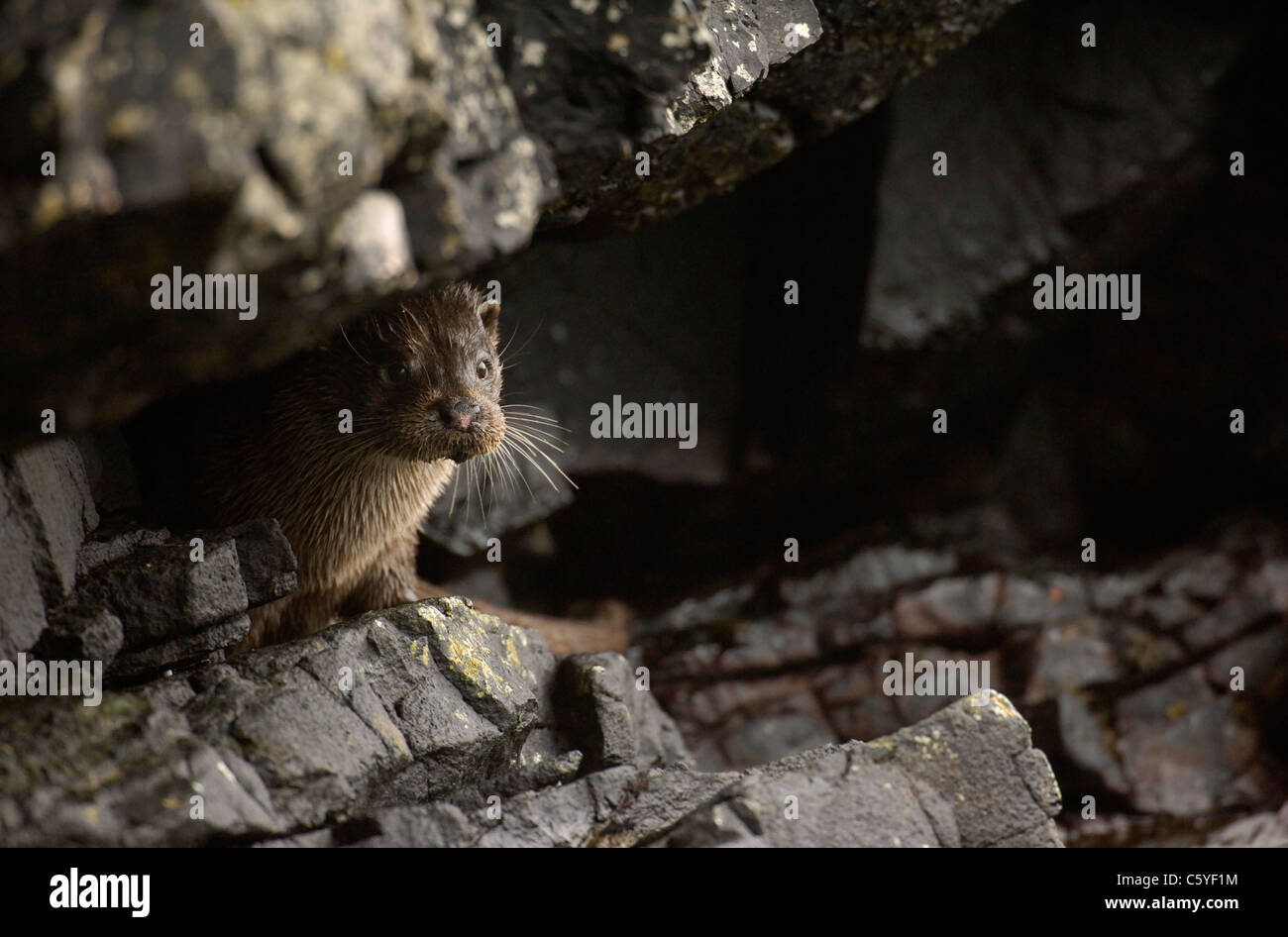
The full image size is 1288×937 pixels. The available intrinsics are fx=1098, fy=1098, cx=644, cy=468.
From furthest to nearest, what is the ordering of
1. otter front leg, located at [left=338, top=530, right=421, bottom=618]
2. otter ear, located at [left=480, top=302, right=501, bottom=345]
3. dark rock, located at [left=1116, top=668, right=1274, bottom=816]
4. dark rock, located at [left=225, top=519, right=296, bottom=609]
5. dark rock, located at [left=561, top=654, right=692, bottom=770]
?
dark rock, located at [left=1116, top=668, right=1274, bottom=816] < otter front leg, located at [left=338, top=530, right=421, bottom=618] < otter ear, located at [left=480, top=302, right=501, bottom=345] < dark rock, located at [left=561, top=654, right=692, bottom=770] < dark rock, located at [left=225, top=519, right=296, bottom=609]

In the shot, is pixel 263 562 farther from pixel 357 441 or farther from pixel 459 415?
pixel 459 415

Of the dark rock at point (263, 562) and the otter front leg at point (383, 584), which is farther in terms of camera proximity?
the otter front leg at point (383, 584)

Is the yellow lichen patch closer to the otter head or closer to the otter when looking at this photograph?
the otter

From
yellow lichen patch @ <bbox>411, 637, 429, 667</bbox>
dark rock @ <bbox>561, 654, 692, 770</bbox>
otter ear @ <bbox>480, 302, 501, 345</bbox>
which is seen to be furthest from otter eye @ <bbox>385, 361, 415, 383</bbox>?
dark rock @ <bbox>561, 654, 692, 770</bbox>

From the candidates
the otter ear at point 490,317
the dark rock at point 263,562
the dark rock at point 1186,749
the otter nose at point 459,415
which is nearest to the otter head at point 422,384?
the otter nose at point 459,415

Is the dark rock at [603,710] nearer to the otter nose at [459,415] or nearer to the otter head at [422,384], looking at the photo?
the otter head at [422,384]

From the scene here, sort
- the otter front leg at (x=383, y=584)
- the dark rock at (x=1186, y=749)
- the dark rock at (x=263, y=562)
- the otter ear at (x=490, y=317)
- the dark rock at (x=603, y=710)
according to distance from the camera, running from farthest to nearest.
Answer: the dark rock at (x=1186, y=749) < the otter front leg at (x=383, y=584) < the otter ear at (x=490, y=317) < the dark rock at (x=603, y=710) < the dark rock at (x=263, y=562)

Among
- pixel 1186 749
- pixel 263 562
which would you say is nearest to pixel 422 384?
pixel 263 562
